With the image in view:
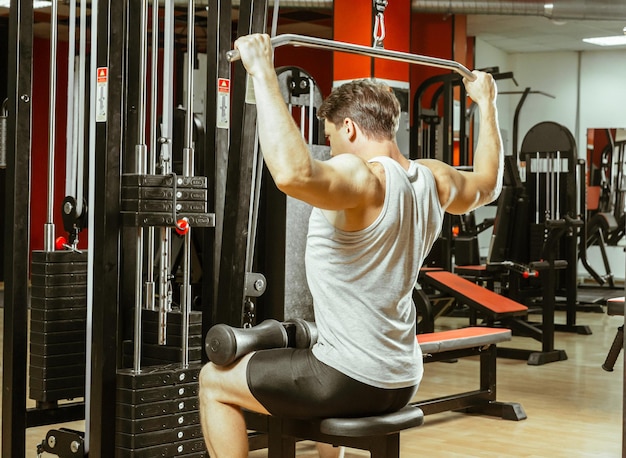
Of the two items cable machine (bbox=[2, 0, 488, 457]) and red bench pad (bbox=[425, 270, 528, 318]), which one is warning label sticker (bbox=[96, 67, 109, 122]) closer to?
cable machine (bbox=[2, 0, 488, 457])

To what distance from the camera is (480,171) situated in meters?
2.69

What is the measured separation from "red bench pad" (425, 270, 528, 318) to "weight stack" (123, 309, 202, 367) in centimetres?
317

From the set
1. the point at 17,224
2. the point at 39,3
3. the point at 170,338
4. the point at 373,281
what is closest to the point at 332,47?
the point at 373,281

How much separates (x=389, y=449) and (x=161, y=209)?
1.04 m

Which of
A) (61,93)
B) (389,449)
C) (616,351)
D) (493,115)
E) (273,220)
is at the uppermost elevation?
(61,93)

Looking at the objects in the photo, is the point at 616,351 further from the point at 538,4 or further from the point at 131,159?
the point at 538,4

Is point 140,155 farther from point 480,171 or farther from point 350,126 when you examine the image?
point 480,171

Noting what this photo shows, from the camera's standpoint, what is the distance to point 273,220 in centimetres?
392

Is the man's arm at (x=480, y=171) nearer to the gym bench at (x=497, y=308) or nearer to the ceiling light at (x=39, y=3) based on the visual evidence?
the gym bench at (x=497, y=308)

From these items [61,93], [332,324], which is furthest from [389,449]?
[61,93]

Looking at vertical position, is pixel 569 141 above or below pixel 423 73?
below

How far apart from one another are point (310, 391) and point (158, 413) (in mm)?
730

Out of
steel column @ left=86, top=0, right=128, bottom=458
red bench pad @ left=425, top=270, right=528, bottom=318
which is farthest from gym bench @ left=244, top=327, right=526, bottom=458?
red bench pad @ left=425, top=270, right=528, bottom=318

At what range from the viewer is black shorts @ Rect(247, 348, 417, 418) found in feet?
7.67
